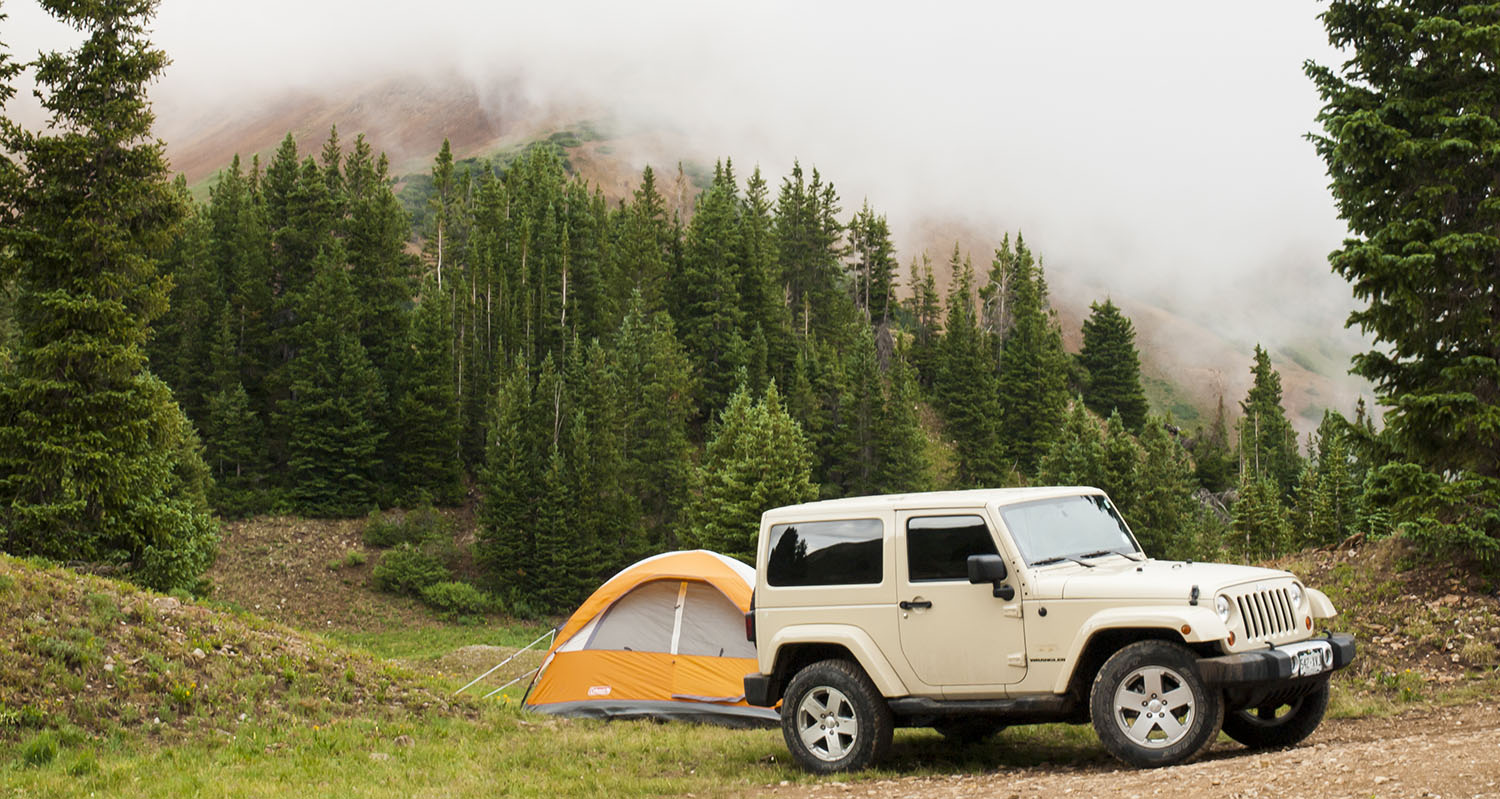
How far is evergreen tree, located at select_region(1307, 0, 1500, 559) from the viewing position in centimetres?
1409

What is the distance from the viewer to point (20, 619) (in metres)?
11.1

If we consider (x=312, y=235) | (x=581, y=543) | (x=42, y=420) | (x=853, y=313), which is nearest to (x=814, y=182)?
(x=853, y=313)

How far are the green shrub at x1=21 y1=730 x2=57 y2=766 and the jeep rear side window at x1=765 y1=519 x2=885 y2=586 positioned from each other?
671cm

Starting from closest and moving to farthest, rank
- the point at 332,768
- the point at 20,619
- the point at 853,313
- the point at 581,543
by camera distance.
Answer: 1. the point at 332,768
2. the point at 20,619
3. the point at 581,543
4. the point at 853,313

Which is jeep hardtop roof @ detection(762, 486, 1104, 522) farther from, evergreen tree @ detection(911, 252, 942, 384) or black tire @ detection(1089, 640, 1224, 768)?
evergreen tree @ detection(911, 252, 942, 384)

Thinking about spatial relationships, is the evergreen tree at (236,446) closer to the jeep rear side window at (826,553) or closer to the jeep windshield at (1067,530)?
the jeep rear side window at (826,553)

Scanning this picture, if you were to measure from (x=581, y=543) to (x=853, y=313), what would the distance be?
4729 cm

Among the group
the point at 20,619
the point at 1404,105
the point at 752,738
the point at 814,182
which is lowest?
the point at 752,738

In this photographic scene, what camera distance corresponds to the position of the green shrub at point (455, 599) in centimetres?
5456

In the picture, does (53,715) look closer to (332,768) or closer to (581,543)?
(332,768)

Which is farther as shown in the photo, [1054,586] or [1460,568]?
[1460,568]

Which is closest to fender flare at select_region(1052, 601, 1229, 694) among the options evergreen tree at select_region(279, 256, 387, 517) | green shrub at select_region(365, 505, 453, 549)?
green shrub at select_region(365, 505, 453, 549)

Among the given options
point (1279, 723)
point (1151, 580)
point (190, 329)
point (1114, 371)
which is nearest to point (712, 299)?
point (190, 329)

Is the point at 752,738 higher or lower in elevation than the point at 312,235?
lower
